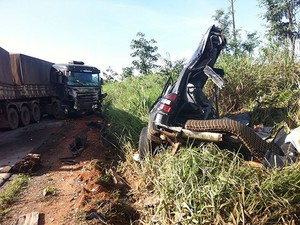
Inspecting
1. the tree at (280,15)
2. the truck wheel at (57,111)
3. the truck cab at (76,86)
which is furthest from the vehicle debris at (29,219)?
the tree at (280,15)

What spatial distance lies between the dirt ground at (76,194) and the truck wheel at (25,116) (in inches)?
251

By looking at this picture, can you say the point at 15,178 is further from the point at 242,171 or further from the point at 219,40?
the point at 219,40

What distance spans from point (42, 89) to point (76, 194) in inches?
440

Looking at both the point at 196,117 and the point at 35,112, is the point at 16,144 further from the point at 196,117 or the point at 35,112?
the point at 196,117

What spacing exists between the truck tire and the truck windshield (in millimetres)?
2085

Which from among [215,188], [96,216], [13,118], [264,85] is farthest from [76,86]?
[215,188]

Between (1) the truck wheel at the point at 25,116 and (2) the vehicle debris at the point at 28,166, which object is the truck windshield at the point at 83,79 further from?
(2) the vehicle debris at the point at 28,166

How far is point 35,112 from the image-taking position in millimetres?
13344

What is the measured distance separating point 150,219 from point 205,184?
2.26 ft

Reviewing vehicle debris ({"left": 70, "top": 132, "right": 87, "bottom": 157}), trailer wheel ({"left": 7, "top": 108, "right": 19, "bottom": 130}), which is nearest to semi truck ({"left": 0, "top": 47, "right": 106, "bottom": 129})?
trailer wheel ({"left": 7, "top": 108, "right": 19, "bottom": 130})

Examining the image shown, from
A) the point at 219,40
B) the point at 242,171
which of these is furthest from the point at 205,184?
the point at 219,40

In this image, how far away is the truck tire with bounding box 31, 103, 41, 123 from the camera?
12.9 m

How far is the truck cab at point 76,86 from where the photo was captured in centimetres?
1304

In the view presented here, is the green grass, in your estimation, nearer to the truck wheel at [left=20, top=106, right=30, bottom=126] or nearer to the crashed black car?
the crashed black car
